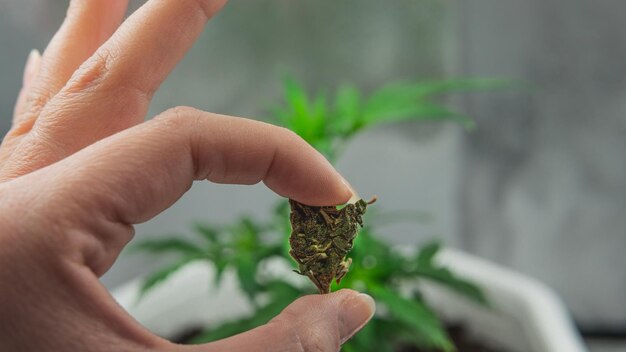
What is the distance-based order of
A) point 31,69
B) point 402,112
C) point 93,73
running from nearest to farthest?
1. point 93,73
2. point 31,69
3. point 402,112

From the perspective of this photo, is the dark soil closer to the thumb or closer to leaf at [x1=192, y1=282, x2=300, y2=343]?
leaf at [x1=192, y1=282, x2=300, y2=343]

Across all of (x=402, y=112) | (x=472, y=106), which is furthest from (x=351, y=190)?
(x=472, y=106)

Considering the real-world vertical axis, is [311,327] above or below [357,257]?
above

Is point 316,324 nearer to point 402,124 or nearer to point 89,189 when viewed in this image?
point 89,189

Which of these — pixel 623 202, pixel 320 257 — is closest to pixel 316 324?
pixel 320 257

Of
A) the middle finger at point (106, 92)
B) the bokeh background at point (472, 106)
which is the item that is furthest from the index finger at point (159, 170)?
the bokeh background at point (472, 106)

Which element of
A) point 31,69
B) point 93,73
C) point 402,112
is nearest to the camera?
point 93,73

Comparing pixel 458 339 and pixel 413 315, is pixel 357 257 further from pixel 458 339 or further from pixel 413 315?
pixel 458 339
